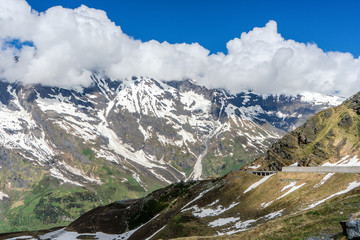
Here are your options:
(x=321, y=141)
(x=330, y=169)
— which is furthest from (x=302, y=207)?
(x=321, y=141)

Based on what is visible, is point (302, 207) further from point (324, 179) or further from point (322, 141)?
point (322, 141)

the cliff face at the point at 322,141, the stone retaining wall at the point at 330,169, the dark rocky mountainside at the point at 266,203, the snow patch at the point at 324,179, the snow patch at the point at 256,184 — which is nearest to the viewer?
the dark rocky mountainside at the point at 266,203

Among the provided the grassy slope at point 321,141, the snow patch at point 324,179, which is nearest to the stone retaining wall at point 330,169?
the snow patch at point 324,179

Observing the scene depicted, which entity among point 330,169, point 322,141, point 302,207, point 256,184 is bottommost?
point 302,207

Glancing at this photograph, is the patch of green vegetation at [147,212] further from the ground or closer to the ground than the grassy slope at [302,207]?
further from the ground

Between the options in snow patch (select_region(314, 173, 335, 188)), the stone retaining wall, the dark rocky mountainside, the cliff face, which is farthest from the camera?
the cliff face

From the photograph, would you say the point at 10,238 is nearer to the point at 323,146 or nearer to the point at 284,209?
the point at 284,209

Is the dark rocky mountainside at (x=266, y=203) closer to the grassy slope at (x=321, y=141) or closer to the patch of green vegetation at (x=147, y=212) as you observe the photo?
the patch of green vegetation at (x=147, y=212)

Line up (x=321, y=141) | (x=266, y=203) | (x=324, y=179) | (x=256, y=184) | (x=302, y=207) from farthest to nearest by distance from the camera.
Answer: (x=321, y=141) → (x=256, y=184) → (x=266, y=203) → (x=324, y=179) → (x=302, y=207)

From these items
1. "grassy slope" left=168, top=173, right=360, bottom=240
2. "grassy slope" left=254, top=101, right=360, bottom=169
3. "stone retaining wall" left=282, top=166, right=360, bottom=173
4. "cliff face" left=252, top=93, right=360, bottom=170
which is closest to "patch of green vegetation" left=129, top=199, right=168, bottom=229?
"grassy slope" left=168, top=173, right=360, bottom=240

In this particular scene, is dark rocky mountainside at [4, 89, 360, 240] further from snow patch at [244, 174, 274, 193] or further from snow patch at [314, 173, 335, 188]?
snow patch at [244, 174, 274, 193]

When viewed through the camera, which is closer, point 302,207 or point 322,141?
point 302,207

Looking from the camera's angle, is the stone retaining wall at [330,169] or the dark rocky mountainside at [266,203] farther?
the stone retaining wall at [330,169]

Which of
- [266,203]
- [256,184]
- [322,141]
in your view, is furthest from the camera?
[322,141]
